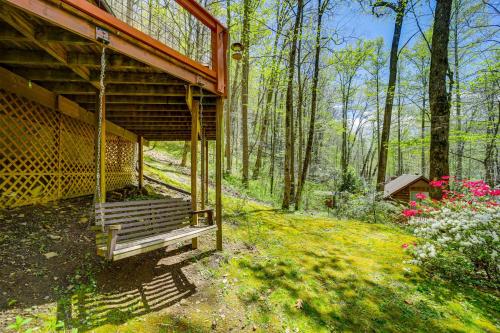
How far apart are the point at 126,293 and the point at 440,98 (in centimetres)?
637

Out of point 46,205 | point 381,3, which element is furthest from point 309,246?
point 381,3

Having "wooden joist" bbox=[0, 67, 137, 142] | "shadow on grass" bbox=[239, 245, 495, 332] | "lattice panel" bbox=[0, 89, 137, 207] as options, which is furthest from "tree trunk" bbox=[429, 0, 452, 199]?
"lattice panel" bbox=[0, 89, 137, 207]

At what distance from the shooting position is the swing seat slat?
8.71ft

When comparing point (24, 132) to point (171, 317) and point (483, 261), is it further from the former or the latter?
point (483, 261)

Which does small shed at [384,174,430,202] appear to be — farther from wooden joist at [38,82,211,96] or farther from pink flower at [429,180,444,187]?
wooden joist at [38,82,211,96]

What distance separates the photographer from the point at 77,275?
3.06 meters

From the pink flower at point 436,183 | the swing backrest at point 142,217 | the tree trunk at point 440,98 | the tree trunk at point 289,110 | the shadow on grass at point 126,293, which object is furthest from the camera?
the tree trunk at point 289,110

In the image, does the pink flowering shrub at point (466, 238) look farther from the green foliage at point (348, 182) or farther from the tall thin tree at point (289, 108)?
the green foliage at point (348, 182)

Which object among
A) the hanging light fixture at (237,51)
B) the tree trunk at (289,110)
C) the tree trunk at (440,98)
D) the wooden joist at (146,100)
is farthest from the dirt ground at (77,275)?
the tree trunk at (440,98)

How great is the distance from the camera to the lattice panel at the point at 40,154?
173 inches

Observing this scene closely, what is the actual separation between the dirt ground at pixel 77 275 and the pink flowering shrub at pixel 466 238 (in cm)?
340

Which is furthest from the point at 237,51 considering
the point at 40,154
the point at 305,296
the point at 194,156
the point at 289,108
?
the point at 305,296

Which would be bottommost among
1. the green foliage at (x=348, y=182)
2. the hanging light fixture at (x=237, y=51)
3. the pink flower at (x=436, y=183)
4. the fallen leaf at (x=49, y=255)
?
the fallen leaf at (x=49, y=255)

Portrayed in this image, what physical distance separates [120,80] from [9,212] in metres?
2.95
